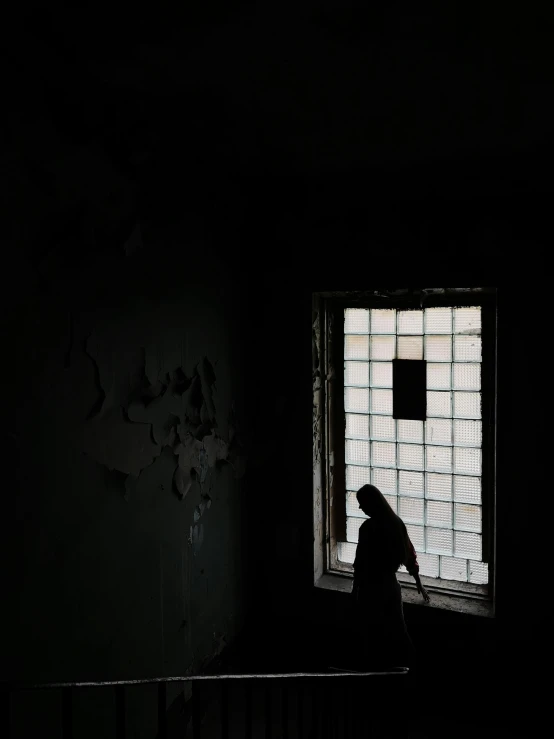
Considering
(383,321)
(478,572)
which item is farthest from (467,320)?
(478,572)

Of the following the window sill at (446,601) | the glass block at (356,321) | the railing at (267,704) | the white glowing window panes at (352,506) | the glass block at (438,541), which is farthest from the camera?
the white glowing window panes at (352,506)

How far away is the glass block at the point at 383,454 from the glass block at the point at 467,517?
0.44 m

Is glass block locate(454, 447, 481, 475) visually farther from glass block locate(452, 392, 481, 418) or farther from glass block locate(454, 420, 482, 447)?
glass block locate(452, 392, 481, 418)

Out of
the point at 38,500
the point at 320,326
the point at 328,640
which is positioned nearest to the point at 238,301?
the point at 320,326

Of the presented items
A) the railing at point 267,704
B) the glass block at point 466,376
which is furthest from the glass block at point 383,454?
the railing at point 267,704

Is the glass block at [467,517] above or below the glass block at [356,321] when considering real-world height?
below

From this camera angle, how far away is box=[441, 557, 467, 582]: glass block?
124 inches

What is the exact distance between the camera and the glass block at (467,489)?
3084mm

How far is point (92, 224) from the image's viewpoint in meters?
2.00

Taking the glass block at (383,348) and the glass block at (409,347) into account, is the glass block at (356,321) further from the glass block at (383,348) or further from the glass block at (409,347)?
the glass block at (409,347)

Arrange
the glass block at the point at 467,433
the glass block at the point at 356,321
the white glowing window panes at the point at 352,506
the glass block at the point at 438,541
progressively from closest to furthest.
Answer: the glass block at the point at 467,433 → the glass block at the point at 438,541 → the glass block at the point at 356,321 → the white glowing window panes at the point at 352,506

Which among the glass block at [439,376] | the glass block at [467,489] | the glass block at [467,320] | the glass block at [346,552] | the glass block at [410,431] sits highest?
the glass block at [467,320]

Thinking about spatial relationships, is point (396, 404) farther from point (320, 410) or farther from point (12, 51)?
point (12, 51)

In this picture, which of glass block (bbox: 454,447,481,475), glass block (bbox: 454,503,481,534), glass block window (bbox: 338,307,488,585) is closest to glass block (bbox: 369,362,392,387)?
glass block window (bbox: 338,307,488,585)
